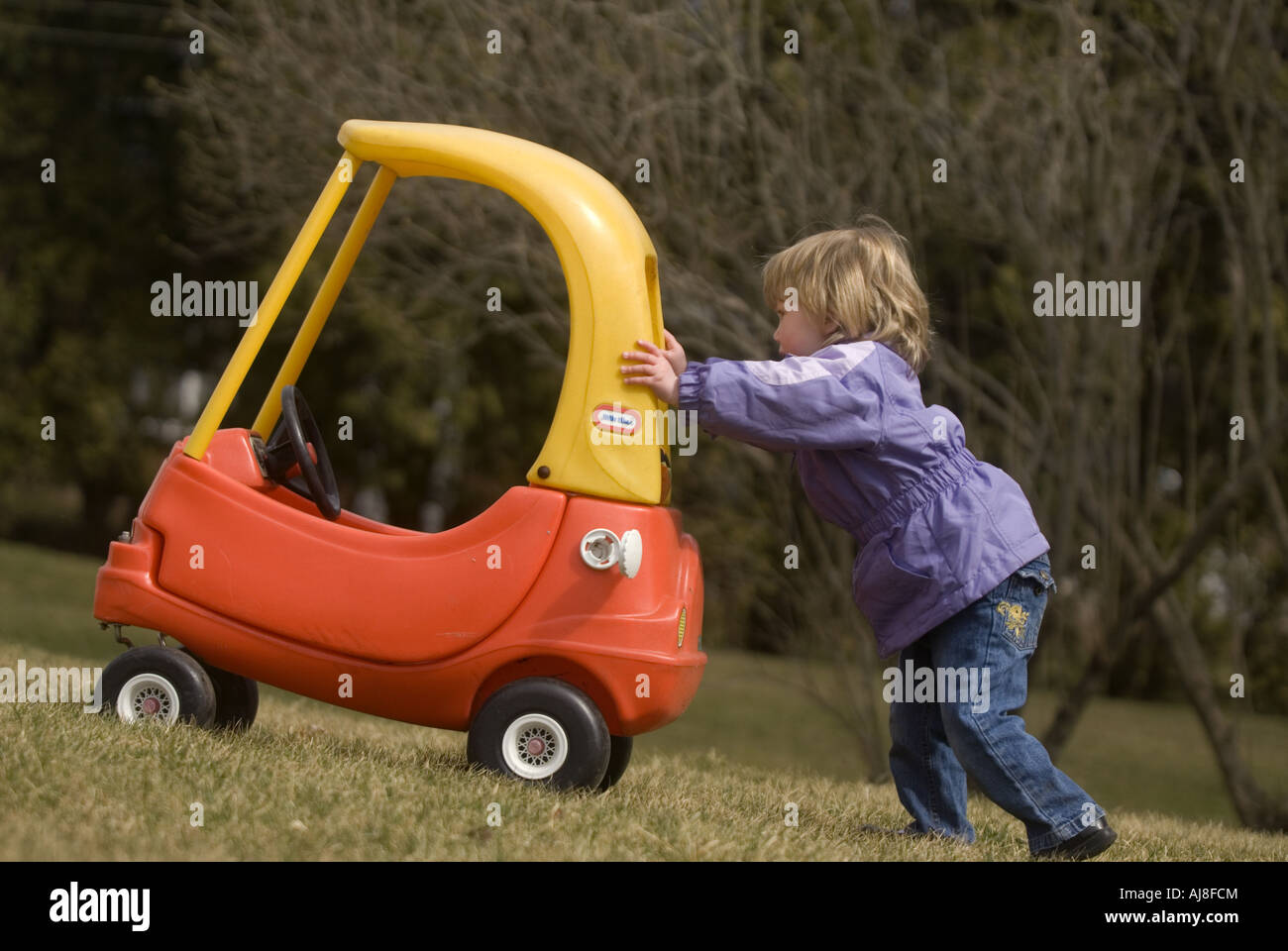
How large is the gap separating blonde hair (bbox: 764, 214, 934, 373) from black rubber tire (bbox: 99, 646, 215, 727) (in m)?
1.81

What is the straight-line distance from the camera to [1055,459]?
22.4 feet

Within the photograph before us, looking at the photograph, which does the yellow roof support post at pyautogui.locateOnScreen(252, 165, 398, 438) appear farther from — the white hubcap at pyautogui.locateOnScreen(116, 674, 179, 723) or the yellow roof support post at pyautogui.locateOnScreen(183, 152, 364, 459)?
the white hubcap at pyautogui.locateOnScreen(116, 674, 179, 723)

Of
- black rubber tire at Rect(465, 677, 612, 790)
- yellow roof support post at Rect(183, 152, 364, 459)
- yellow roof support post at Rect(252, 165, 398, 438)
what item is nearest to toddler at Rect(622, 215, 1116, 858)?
black rubber tire at Rect(465, 677, 612, 790)

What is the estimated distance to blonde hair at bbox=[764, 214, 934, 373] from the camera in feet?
11.6

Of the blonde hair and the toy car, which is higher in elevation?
the blonde hair

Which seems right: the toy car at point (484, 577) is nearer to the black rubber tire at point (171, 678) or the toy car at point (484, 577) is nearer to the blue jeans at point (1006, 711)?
the black rubber tire at point (171, 678)

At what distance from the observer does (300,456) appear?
3.74 meters

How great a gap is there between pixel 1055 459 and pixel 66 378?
37.9ft

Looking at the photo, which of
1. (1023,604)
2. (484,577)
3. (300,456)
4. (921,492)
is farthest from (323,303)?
(1023,604)

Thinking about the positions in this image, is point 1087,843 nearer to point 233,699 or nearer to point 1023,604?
point 1023,604

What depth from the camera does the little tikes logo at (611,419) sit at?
3.47 meters

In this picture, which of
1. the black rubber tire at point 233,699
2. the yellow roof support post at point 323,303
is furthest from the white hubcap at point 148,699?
the yellow roof support post at point 323,303

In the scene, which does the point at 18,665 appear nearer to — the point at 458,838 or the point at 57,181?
the point at 458,838

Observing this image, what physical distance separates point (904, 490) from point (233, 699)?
1.93 metres
